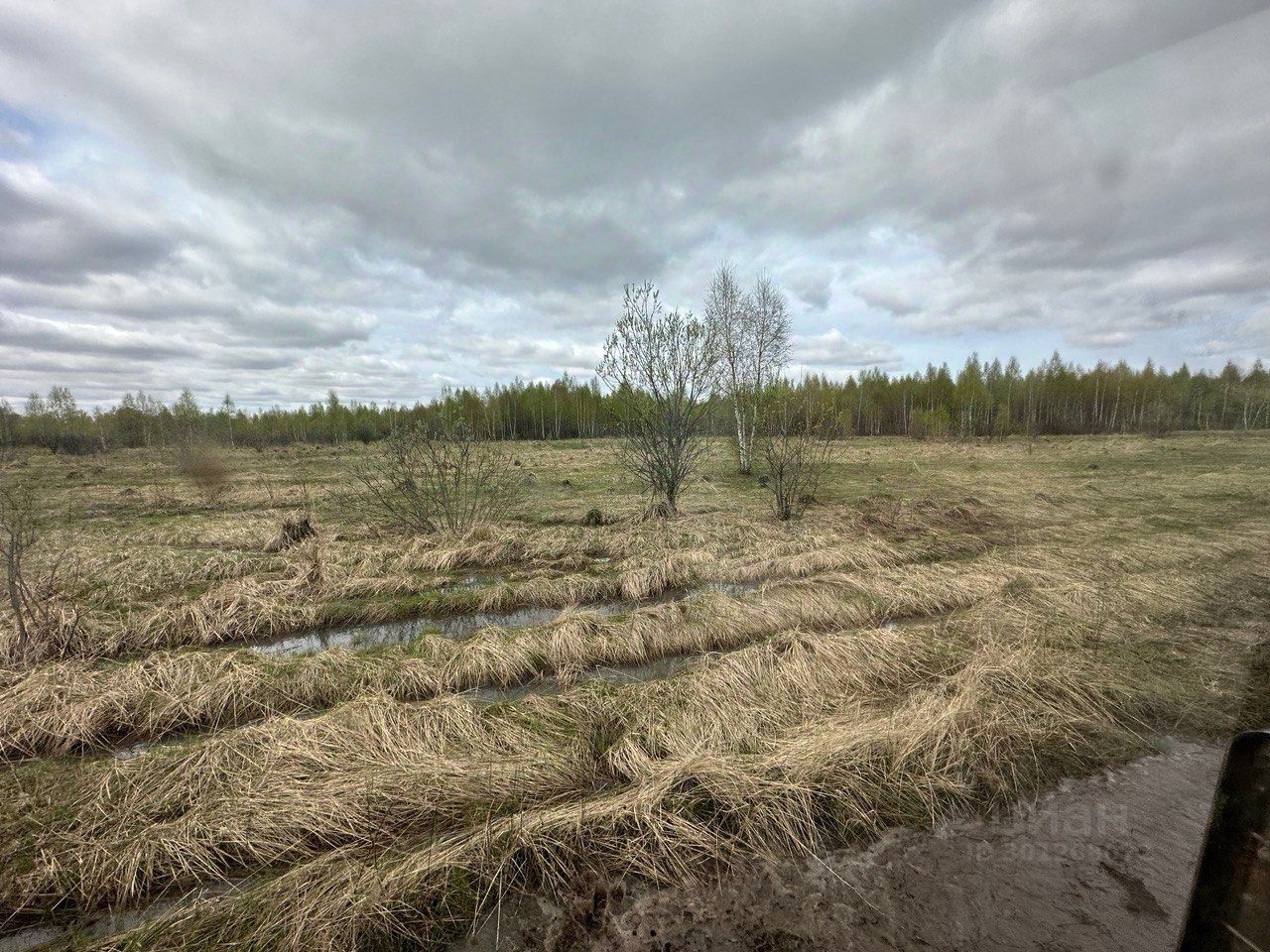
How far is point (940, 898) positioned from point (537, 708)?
12.5ft

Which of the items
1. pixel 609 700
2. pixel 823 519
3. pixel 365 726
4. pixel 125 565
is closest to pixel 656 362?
pixel 823 519

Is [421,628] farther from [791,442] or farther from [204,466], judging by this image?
[204,466]

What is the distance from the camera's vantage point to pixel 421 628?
8602 mm

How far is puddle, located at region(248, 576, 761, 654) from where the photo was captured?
26.1ft

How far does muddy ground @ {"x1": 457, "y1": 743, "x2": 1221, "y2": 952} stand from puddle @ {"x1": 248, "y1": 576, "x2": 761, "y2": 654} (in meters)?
5.06

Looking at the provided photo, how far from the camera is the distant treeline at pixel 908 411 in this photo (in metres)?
41.5

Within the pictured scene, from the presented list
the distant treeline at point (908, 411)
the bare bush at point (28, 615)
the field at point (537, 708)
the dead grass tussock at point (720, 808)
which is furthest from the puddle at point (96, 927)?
the distant treeline at point (908, 411)

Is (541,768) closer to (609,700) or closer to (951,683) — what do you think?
(609,700)

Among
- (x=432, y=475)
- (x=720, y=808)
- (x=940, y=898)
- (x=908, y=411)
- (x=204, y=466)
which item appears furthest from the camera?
(x=908, y=411)

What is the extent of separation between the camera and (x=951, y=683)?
577cm

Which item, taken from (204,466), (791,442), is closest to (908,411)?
(791,442)

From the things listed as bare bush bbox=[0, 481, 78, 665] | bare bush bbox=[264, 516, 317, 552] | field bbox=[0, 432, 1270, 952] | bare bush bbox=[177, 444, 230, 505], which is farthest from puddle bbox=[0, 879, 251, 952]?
bare bush bbox=[177, 444, 230, 505]

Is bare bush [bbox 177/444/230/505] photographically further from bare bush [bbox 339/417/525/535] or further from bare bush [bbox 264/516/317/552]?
bare bush [bbox 339/417/525/535]

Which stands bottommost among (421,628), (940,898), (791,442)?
(421,628)
